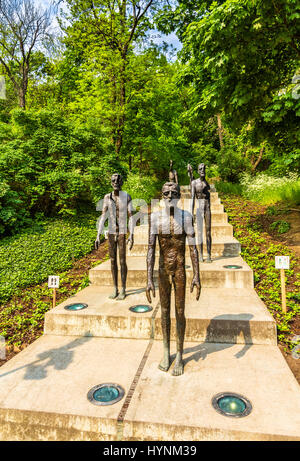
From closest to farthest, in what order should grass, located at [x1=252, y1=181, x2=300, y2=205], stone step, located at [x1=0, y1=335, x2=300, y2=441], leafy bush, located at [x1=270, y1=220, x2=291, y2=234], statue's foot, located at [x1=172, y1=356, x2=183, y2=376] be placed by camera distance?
1. stone step, located at [x1=0, y1=335, x2=300, y2=441]
2. statue's foot, located at [x1=172, y1=356, x2=183, y2=376]
3. leafy bush, located at [x1=270, y1=220, x2=291, y2=234]
4. grass, located at [x1=252, y1=181, x2=300, y2=205]

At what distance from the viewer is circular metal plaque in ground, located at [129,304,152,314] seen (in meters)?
4.38

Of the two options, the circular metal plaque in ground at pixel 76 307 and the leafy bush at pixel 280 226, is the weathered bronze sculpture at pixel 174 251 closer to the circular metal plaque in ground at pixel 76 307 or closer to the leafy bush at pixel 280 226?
the circular metal plaque in ground at pixel 76 307

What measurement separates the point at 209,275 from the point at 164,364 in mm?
2689

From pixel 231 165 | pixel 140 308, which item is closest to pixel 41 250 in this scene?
pixel 140 308

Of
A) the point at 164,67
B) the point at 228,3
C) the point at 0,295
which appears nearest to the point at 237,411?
the point at 0,295

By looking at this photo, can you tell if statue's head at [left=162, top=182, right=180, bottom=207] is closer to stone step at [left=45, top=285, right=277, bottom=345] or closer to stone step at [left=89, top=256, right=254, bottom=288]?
stone step at [left=45, top=285, right=277, bottom=345]

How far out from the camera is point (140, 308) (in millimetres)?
4523

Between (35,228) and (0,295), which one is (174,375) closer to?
(0,295)

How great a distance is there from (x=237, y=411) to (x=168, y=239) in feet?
5.82

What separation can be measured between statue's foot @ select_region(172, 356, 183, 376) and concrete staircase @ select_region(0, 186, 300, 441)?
0.22 ft

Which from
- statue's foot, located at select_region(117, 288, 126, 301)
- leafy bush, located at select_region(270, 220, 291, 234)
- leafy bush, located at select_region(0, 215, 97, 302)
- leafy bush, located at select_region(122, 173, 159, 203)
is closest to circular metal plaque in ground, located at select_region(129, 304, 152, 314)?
statue's foot, located at select_region(117, 288, 126, 301)

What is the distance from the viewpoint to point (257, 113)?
7.19 m

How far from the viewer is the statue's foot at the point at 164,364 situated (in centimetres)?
315

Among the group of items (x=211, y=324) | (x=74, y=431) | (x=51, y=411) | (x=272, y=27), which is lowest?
(x=74, y=431)
